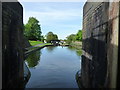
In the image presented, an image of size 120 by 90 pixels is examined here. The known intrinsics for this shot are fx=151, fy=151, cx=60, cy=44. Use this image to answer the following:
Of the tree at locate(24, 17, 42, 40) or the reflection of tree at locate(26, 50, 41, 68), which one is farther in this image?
the tree at locate(24, 17, 42, 40)

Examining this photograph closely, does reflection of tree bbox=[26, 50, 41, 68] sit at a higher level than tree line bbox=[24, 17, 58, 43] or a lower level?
lower

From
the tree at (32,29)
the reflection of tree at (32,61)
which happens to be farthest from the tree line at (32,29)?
the reflection of tree at (32,61)

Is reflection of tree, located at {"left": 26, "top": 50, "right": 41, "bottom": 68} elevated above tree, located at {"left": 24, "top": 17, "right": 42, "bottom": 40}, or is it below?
below

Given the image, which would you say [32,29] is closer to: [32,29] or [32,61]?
[32,29]

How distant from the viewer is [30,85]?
9.44 meters

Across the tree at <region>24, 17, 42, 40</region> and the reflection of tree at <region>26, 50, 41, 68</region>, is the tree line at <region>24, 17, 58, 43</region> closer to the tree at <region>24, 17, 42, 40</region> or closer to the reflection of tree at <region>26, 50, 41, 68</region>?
the tree at <region>24, 17, 42, 40</region>

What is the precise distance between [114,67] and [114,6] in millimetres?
1678

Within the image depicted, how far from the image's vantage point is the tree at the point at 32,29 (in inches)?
2367

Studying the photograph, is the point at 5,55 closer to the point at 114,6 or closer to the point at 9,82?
the point at 9,82

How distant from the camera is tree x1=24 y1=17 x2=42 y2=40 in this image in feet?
197

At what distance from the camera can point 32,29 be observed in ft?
202

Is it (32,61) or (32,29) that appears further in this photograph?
(32,29)

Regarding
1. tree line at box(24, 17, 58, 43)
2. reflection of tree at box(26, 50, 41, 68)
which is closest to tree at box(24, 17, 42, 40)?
tree line at box(24, 17, 58, 43)

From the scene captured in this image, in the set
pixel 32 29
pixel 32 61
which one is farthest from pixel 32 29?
pixel 32 61
